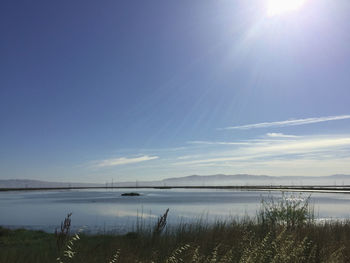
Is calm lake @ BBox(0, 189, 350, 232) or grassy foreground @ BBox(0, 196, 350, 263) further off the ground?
grassy foreground @ BBox(0, 196, 350, 263)

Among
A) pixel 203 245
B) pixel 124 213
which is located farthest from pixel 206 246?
pixel 124 213

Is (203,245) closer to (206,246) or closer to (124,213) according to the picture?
(206,246)

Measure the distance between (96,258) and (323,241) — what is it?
22.6 feet

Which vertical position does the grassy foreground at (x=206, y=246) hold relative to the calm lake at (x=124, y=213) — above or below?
above

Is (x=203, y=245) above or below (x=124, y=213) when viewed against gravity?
above

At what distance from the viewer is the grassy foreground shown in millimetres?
6475

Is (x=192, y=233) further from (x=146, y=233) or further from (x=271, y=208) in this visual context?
(x=271, y=208)

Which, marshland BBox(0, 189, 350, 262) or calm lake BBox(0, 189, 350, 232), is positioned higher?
marshland BBox(0, 189, 350, 262)

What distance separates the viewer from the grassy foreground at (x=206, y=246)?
255 inches

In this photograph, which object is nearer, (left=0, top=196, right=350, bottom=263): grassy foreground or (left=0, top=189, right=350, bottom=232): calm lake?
(left=0, top=196, right=350, bottom=263): grassy foreground

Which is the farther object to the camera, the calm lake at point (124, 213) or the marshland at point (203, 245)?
the calm lake at point (124, 213)

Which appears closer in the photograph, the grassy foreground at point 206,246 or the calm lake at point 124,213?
the grassy foreground at point 206,246

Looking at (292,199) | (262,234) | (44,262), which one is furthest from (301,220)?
(44,262)

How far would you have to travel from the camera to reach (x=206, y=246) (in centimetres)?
905
